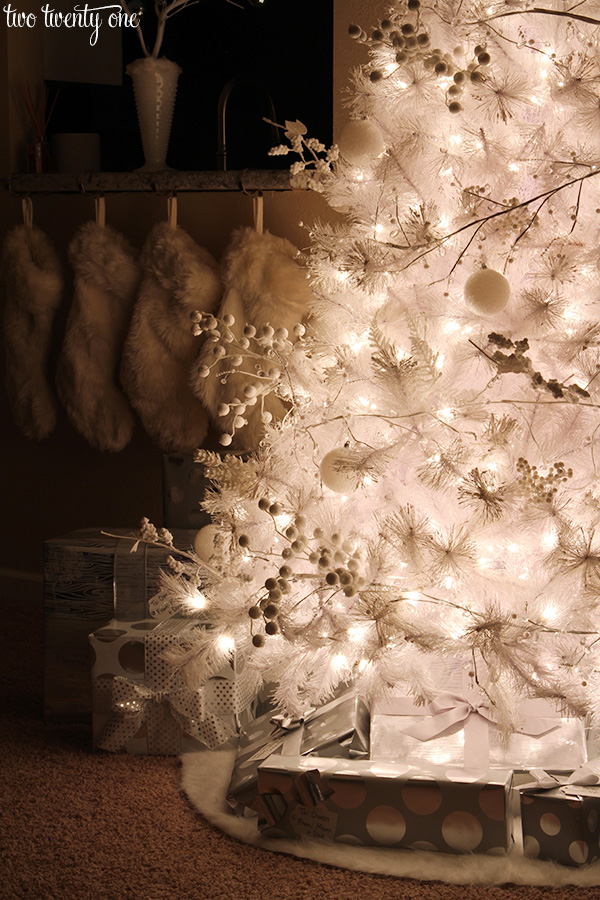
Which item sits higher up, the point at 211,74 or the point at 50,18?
the point at 50,18

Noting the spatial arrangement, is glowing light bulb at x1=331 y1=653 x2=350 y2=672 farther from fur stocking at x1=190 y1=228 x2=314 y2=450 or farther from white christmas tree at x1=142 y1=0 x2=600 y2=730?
fur stocking at x1=190 y1=228 x2=314 y2=450

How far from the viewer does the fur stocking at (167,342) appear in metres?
2.20

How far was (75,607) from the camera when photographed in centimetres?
194

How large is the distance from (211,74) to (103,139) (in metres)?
0.40

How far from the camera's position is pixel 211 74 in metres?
2.56

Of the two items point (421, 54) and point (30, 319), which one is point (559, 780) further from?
point (30, 319)

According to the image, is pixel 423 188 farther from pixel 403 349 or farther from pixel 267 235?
pixel 267 235

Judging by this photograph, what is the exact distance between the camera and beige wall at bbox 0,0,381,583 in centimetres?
238

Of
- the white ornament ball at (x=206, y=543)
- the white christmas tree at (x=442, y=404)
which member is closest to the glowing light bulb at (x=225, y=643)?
the white christmas tree at (x=442, y=404)

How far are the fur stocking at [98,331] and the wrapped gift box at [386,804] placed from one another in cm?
117

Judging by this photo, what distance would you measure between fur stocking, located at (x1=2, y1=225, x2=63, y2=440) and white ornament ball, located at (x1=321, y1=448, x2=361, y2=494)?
4.21ft

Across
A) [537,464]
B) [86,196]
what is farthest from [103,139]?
[537,464]

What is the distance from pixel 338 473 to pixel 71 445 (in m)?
1.44

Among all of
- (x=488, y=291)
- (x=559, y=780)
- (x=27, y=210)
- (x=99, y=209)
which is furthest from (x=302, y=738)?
(x=27, y=210)
